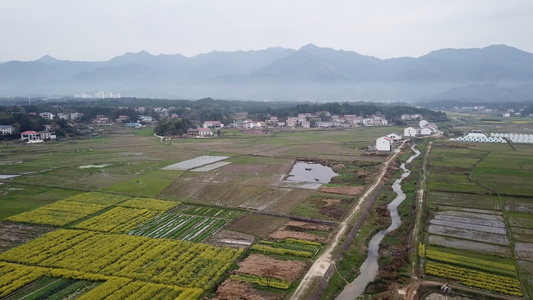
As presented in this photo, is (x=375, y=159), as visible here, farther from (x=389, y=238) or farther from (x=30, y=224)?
(x=30, y=224)

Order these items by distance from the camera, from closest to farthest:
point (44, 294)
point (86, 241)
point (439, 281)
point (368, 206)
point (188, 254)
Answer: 1. point (44, 294)
2. point (439, 281)
3. point (188, 254)
4. point (86, 241)
5. point (368, 206)

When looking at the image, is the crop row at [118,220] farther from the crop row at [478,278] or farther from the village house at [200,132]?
the village house at [200,132]

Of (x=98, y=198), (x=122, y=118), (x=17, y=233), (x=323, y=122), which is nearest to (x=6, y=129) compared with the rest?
(x=122, y=118)

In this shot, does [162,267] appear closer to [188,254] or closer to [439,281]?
[188,254]

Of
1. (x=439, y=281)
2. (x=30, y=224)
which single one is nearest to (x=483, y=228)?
(x=439, y=281)

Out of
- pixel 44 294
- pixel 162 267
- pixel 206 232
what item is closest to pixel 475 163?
pixel 206 232

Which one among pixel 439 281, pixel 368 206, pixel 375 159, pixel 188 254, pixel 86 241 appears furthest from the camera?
pixel 375 159

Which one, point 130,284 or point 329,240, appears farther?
point 329,240

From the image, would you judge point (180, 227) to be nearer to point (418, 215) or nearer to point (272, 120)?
point (418, 215)
